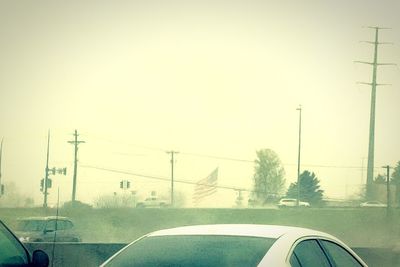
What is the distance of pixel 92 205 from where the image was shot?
222 feet

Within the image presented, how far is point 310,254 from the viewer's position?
23.0 feet

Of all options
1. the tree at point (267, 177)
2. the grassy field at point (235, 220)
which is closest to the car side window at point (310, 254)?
the grassy field at point (235, 220)

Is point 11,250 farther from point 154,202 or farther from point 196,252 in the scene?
point 154,202

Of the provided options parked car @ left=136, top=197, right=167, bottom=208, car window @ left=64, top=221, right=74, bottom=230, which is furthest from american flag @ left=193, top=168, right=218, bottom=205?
car window @ left=64, top=221, right=74, bottom=230

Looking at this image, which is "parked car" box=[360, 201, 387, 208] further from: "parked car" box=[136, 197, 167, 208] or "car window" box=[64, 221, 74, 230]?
"car window" box=[64, 221, 74, 230]

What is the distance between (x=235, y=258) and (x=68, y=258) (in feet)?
38.0

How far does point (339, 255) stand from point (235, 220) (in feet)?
184

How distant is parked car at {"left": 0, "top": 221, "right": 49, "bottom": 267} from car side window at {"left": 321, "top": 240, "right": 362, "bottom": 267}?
2345 millimetres

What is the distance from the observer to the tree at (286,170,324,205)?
85.8 metres

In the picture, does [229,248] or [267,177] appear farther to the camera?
[267,177]

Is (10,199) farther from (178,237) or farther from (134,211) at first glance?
(178,237)

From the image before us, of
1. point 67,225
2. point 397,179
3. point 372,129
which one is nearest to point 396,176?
point 397,179

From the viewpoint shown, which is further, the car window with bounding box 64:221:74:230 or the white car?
the car window with bounding box 64:221:74:230

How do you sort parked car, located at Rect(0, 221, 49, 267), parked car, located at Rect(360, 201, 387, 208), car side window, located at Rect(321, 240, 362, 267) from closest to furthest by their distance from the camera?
1. parked car, located at Rect(0, 221, 49, 267)
2. car side window, located at Rect(321, 240, 362, 267)
3. parked car, located at Rect(360, 201, 387, 208)
